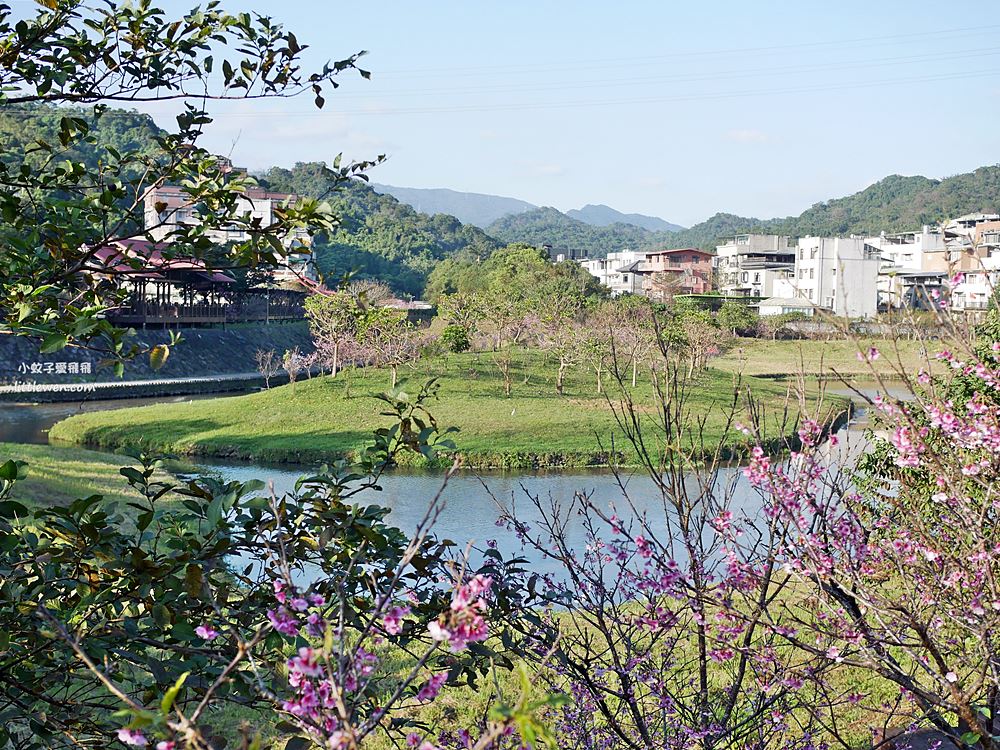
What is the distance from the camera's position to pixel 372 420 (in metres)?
22.7

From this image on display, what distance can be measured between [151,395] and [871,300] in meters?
40.3

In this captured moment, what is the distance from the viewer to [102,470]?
15.9 metres

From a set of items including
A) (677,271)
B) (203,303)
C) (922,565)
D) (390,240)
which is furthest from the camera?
(390,240)

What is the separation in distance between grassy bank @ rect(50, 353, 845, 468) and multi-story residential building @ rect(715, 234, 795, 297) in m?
37.3

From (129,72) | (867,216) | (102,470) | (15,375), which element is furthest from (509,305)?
(867,216)

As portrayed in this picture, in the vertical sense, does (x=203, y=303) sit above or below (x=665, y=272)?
below

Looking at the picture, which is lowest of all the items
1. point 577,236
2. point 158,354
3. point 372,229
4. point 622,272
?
point 158,354

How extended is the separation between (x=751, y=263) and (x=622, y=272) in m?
10.4

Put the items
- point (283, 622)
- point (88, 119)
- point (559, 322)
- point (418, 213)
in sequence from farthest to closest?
point (418, 213)
point (88, 119)
point (559, 322)
point (283, 622)

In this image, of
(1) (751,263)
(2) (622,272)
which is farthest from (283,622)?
(2) (622,272)

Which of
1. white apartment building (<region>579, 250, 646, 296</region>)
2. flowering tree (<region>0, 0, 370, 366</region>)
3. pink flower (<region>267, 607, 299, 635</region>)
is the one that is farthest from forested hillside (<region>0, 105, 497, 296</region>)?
pink flower (<region>267, 607, 299, 635</region>)

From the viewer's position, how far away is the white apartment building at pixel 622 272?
72375 millimetres

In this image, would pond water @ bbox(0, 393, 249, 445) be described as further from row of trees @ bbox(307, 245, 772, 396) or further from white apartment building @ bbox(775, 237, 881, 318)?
white apartment building @ bbox(775, 237, 881, 318)

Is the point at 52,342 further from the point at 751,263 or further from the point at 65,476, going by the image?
the point at 751,263
